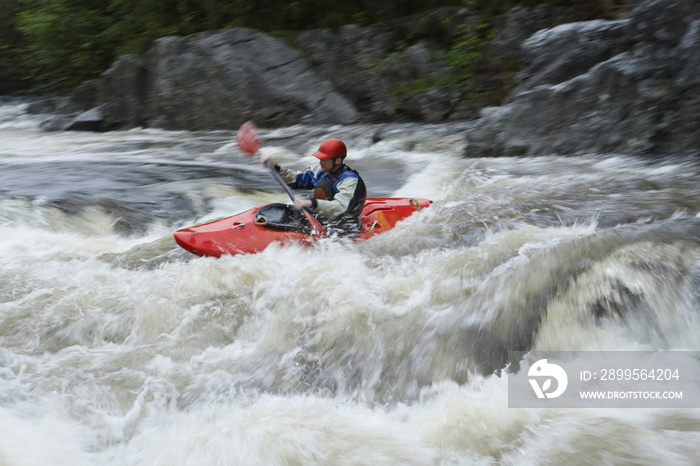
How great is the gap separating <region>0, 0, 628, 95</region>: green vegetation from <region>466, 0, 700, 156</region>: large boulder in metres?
2.40

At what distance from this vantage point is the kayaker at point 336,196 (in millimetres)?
3879

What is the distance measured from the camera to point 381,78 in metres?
10.0

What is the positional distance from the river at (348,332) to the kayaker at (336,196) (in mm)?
144

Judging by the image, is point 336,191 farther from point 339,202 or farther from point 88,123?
point 88,123

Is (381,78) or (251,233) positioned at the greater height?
(251,233)

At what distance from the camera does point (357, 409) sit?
265 centimetres

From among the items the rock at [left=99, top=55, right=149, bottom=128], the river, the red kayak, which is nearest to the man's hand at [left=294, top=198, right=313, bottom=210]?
the red kayak

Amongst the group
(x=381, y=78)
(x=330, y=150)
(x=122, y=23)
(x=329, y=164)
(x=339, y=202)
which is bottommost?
(x=381, y=78)

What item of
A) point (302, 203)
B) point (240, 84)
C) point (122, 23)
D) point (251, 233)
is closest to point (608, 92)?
point (302, 203)

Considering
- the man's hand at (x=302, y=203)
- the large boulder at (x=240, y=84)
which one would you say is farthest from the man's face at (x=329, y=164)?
the large boulder at (x=240, y=84)

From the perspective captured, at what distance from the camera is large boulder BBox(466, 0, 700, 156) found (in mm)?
5883

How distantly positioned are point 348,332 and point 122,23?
38.1ft

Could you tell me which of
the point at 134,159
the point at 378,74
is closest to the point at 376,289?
the point at 134,159

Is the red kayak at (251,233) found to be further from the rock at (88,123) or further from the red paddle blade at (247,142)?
the rock at (88,123)
